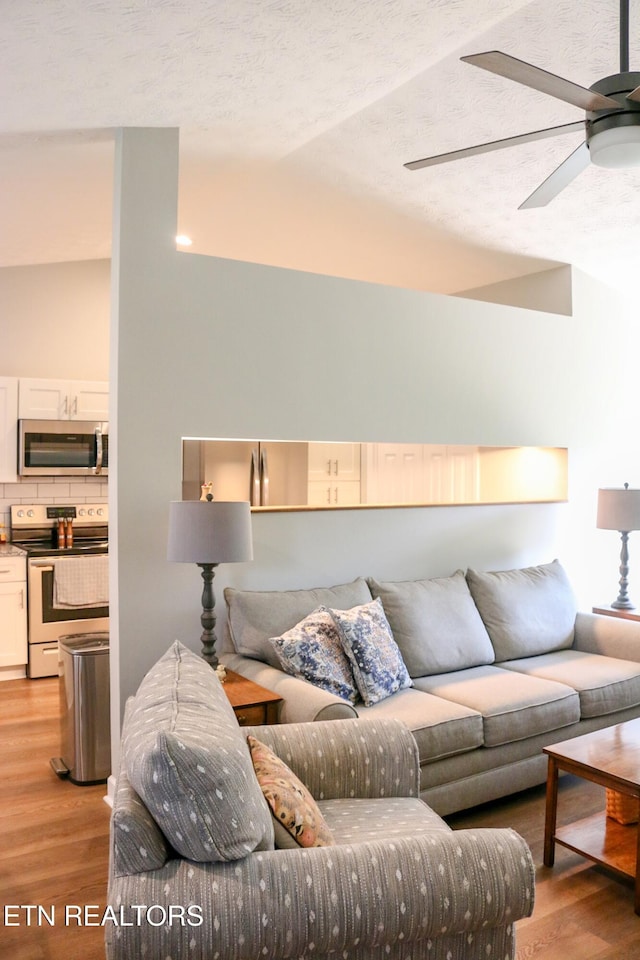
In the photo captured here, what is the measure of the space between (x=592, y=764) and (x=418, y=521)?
6.01 ft

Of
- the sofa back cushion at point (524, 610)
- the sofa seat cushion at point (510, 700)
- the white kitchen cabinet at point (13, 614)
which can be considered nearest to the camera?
the sofa seat cushion at point (510, 700)

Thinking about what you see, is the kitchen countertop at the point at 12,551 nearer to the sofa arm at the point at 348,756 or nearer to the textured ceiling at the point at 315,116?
the textured ceiling at the point at 315,116

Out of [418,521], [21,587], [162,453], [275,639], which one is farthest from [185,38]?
[21,587]

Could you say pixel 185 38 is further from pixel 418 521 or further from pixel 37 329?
pixel 37 329

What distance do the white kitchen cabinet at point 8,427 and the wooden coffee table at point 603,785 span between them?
14.5ft

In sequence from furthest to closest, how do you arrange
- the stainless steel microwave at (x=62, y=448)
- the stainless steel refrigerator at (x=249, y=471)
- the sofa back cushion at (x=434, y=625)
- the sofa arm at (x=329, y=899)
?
the stainless steel microwave at (x=62, y=448) → the stainless steel refrigerator at (x=249, y=471) → the sofa back cushion at (x=434, y=625) → the sofa arm at (x=329, y=899)

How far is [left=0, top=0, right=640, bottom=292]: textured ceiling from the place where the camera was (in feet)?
8.46

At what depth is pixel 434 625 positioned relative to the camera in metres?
3.90

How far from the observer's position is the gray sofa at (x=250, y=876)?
158 cm

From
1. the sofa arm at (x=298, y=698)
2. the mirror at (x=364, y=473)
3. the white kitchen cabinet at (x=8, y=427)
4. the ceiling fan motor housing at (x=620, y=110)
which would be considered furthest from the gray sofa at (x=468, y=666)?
the white kitchen cabinet at (x=8, y=427)

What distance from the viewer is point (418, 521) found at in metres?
4.46

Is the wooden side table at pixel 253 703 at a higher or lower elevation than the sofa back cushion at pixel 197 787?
lower

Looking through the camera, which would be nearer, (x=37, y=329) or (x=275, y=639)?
(x=275, y=639)

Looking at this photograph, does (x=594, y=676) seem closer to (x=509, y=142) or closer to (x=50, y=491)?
(x=509, y=142)
